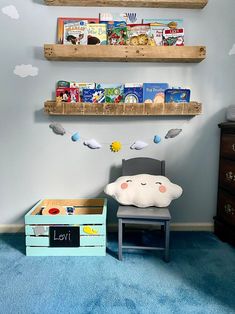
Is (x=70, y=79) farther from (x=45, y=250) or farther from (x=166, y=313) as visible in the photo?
(x=166, y=313)

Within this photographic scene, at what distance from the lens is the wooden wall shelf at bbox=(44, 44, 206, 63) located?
1893 mm

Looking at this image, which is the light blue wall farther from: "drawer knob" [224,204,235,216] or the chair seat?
the chair seat

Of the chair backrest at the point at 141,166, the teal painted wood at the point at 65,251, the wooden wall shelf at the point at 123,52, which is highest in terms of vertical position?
the wooden wall shelf at the point at 123,52

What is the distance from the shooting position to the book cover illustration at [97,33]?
1.97m

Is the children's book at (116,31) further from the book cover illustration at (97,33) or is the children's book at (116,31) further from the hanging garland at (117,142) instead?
the hanging garland at (117,142)

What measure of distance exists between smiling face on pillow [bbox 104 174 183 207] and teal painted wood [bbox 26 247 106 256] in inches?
14.6

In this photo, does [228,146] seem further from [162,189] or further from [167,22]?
[167,22]

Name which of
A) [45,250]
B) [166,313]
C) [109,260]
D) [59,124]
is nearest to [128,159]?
[59,124]

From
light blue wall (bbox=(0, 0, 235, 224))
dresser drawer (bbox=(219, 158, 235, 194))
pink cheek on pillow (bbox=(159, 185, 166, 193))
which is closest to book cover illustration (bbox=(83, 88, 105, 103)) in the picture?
light blue wall (bbox=(0, 0, 235, 224))

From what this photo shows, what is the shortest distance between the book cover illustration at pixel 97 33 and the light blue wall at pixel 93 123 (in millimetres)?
120

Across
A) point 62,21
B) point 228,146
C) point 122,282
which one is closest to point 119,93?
point 62,21

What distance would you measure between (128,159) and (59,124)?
619 millimetres

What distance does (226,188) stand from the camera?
1991mm

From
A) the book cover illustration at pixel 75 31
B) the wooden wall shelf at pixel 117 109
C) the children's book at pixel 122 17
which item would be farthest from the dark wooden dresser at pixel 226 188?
the book cover illustration at pixel 75 31
